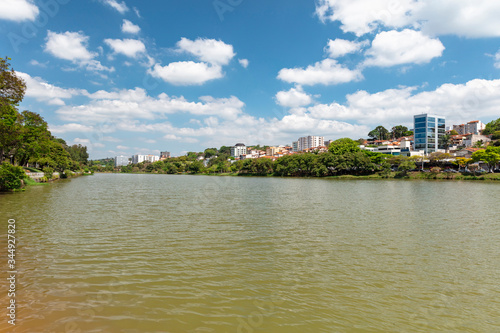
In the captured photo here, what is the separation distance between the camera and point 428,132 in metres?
107

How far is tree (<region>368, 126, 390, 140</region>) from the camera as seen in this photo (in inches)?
5763

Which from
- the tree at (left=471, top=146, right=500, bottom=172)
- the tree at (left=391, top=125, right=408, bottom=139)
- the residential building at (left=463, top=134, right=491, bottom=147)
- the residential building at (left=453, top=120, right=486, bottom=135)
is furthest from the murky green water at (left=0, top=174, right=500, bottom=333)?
the residential building at (left=453, top=120, right=486, bottom=135)

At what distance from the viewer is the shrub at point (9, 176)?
27.5 m

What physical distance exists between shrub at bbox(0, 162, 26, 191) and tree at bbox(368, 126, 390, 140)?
15331 cm

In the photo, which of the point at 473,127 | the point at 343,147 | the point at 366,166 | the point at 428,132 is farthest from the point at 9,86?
the point at 473,127

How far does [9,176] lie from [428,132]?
413 ft

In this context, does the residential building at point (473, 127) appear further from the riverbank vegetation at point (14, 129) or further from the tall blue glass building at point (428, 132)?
the riverbank vegetation at point (14, 129)

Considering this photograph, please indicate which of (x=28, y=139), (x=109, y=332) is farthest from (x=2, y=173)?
(x=109, y=332)

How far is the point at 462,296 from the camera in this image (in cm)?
647

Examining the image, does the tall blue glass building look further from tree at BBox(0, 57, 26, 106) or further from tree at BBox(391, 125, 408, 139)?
tree at BBox(0, 57, 26, 106)

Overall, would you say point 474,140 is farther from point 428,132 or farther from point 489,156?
point 489,156

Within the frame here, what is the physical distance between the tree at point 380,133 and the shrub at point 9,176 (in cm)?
15331

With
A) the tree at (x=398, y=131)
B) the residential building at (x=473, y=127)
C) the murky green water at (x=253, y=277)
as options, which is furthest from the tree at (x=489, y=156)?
the tree at (x=398, y=131)

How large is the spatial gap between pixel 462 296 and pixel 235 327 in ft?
18.4
